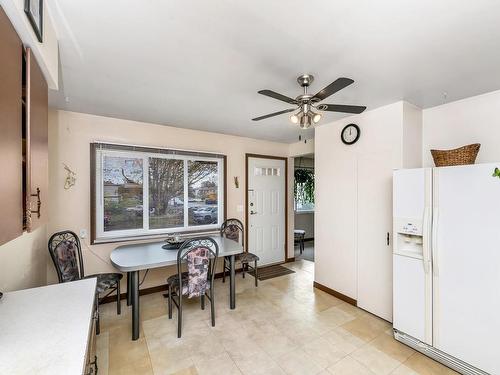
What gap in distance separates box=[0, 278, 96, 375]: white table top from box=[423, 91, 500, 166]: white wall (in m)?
3.51

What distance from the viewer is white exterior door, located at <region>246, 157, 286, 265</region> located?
4445mm

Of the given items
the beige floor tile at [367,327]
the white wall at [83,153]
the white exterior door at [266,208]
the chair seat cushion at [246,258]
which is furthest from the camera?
the white exterior door at [266,208]

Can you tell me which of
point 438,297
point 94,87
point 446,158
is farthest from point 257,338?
point 94,87

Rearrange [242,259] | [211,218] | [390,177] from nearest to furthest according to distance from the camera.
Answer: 1. [390,177]
2. [242,259]
3. [211,218]

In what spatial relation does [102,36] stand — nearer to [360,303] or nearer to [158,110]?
[158,110]

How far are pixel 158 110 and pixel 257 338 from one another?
2821 mm

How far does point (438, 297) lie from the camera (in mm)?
2098

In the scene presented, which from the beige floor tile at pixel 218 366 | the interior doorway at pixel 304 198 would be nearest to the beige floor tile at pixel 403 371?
the beige floor tile at pixel 218 366

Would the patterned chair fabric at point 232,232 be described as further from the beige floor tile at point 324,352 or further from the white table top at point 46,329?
the white table top at point 46,329

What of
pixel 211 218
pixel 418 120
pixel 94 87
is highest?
pixel 94 87

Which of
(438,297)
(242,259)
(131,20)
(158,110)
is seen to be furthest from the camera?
(242,259)

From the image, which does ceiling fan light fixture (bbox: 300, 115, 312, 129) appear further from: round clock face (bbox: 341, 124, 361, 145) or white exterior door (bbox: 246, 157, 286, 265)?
white exterior door (bbox: 246, 157, 286, 265)

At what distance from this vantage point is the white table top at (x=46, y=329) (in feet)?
3.05

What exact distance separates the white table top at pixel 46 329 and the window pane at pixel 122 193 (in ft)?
5.54
